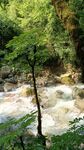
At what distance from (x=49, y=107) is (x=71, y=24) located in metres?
4.17

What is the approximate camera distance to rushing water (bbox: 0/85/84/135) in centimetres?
1264

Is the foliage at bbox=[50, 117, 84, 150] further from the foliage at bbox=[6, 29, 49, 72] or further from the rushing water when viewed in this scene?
the rushing water

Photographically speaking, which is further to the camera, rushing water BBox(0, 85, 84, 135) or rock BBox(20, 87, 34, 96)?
rock BBox(20, 87, 34, 96)

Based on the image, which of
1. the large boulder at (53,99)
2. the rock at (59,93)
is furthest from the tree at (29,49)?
the rock at (59,93)

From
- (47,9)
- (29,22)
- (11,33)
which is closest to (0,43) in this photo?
(11,33)

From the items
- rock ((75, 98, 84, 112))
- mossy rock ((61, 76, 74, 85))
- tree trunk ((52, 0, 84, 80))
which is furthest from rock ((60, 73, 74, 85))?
rock ((75, 98, 84, 112))

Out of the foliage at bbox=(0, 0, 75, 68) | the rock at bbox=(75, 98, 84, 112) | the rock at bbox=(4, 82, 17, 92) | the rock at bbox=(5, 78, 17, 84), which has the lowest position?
the rock at bbox=(5, 78, 17, 84)

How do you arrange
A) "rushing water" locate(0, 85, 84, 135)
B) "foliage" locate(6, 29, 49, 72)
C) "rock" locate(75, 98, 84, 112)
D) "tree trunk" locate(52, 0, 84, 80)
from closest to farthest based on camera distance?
"foliage" locate(6, 29, 49, 72)
"rushing water" locate(0, 85, 84, 135)
"rock" locate(75, 98, 84, 112)
"tree trunk" locate(52, 0, 84, 80)

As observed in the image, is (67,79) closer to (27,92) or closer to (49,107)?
(27,92)

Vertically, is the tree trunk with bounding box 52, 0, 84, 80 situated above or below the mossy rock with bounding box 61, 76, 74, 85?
above

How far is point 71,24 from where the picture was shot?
15.9 meters

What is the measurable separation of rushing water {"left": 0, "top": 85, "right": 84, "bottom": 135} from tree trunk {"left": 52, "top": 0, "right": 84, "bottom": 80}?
5.94 ft

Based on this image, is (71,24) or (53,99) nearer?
(53,99)

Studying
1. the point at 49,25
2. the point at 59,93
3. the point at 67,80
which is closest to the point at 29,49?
the point at 59,93
